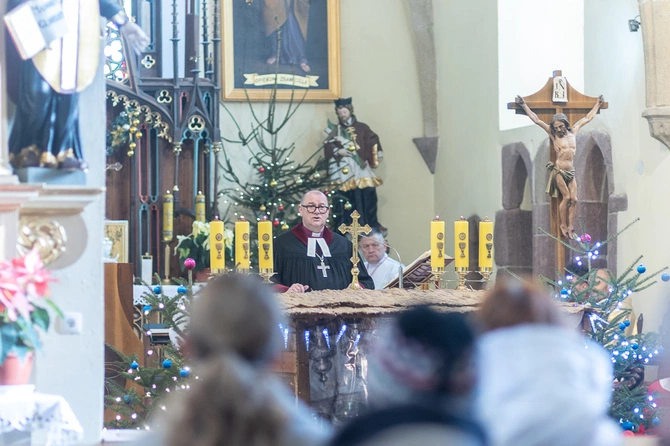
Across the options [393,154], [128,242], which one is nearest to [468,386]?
[128,242]

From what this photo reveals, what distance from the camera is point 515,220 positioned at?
12.1 meters

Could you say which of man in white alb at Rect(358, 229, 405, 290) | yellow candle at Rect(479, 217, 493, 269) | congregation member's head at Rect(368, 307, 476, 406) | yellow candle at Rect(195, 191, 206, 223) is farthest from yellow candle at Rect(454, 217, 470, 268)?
yellow candle at Rect(195, 191, 206, 223)

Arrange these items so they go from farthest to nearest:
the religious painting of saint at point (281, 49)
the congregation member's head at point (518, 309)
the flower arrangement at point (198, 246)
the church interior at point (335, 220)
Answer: the religious painting of saint at point (281, 49)
the flower arrangement at point (198, 246)
the congregation member's head at point (518, 309)
the church interior at point (335, 220)

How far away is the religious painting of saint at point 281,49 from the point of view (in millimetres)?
14203

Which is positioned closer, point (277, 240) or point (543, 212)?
point (277, 240)

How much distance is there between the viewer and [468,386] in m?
2.20

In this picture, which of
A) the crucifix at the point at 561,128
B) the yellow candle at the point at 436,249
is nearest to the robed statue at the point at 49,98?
the yellow candle at the point at 436,249

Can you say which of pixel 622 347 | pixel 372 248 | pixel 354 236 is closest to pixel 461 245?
pixel 354 236

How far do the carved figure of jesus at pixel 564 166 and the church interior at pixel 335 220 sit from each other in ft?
0.09

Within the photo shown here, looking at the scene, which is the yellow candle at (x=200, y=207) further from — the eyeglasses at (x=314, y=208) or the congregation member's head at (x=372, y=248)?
the eyeglasses at (x=314, y=208)

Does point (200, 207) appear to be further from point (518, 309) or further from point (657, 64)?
point (518, 309)

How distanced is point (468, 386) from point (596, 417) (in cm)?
57

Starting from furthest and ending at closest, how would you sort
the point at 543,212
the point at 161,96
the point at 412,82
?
the point at 412,82
the point at 161,96
the point at 543,212

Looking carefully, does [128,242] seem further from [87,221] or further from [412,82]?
[87,221]
